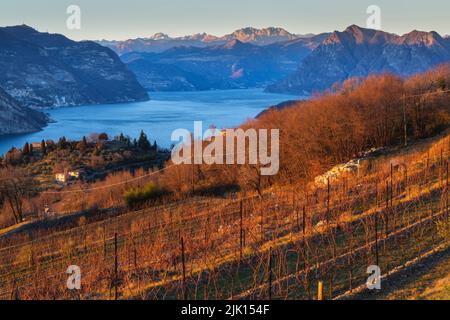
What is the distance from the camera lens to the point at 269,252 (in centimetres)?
737

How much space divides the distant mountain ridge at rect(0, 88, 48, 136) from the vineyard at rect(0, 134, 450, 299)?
3424 inches

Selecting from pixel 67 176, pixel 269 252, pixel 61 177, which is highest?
pixel 269 252

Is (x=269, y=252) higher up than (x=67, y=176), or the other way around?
(x=269, y=252)

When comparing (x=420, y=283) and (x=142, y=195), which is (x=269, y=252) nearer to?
(x=420, y=283)

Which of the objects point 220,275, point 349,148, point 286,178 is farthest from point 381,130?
point 220,275

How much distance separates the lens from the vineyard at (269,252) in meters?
8.55

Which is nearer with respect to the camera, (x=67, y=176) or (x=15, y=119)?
(x=67, y=176)

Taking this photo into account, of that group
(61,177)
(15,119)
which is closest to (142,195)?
(61,177)

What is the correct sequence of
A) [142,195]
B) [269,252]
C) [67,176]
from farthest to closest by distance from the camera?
[67,176]
[142,195]
[269,252]

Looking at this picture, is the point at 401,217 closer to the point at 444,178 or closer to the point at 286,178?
the point at 444,178

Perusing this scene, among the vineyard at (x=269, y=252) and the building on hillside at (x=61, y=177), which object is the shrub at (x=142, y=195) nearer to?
the vineyard at (x=269, y=252)

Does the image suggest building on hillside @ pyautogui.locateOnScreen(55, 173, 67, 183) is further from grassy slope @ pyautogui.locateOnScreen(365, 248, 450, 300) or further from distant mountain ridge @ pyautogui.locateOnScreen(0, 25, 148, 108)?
distant mountain ridge @ pyautogui.locateOnScreen(0, 25, 148, 108)

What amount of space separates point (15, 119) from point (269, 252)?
335 feet

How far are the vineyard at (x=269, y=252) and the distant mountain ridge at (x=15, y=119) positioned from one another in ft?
Result: 285
